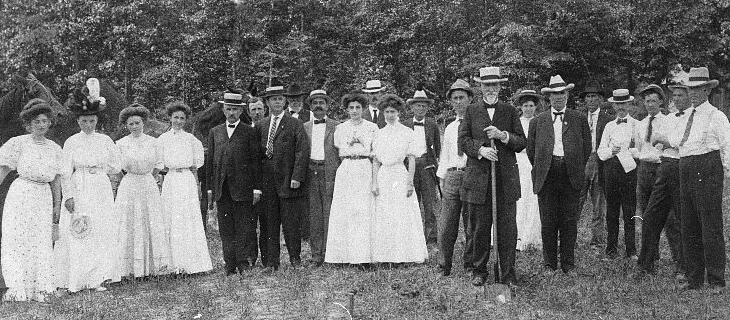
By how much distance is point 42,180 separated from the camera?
7.89 meters

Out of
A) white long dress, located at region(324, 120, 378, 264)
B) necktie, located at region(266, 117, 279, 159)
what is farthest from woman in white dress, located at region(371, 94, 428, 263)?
necktie, located at region(266, 117, 279, 159)

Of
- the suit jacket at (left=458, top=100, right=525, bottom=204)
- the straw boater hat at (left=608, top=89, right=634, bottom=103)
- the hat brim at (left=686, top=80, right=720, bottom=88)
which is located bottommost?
the suit jacket at (left=458, top=100, right=525, bottom=204)

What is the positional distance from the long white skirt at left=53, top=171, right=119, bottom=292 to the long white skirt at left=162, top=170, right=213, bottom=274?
2.37 feet

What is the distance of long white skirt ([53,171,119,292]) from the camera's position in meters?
8.16

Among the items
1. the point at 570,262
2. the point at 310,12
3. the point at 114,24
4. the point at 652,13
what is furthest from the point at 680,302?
the point at 114,24

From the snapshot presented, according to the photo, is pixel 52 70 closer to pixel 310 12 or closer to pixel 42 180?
pixel 310 12

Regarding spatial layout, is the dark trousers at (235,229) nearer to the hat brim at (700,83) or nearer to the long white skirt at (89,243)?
the long white skirt at (89,243)

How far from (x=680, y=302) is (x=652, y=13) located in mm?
19597

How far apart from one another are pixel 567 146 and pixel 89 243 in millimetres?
5433

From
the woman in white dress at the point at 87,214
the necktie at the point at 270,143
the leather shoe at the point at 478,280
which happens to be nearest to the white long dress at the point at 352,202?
Result: the necktie at the point at 270,143

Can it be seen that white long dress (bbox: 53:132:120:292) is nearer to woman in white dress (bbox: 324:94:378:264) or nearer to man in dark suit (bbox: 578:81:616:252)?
woman in white dress (bbox: 324:94:378:264)

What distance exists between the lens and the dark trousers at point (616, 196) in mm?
9742

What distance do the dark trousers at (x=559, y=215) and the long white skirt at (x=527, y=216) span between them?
5.46ft

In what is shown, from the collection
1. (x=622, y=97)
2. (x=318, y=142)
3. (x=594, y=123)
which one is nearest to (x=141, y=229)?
(x=318, y=142)
